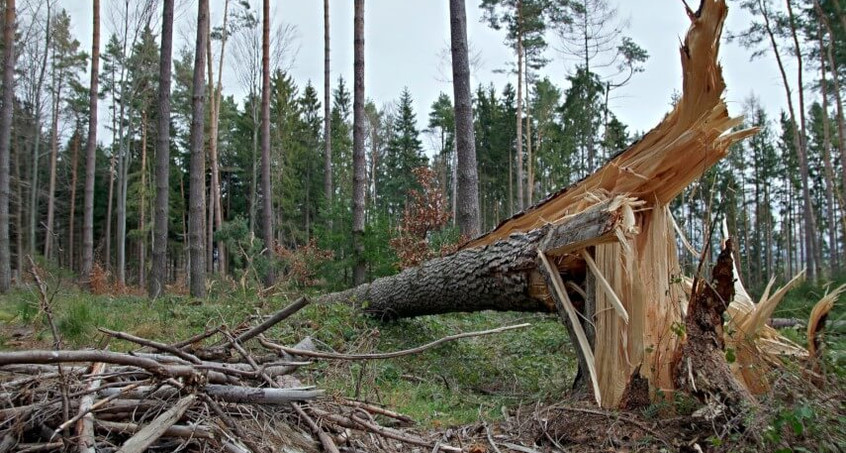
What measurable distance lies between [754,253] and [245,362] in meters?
39.9

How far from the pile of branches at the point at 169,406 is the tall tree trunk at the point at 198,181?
797cm

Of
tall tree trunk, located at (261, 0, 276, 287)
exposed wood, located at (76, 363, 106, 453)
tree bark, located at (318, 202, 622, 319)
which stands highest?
tall tree trunk, located at (261, 0, 276, 287)

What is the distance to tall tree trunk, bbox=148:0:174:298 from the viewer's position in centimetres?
1017

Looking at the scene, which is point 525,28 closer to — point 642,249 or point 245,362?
point 642,249

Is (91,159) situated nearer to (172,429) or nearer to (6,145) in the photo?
(6,145)

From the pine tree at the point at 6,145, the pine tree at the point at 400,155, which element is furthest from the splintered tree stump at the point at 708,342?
the pine tree at the point at 400,155

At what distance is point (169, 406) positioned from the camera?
2.03 m

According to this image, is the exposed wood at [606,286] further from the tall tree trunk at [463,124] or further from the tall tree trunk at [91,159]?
the tall tree trunk at [91,159]

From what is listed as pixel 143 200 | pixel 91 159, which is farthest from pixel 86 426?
pixel 143 200

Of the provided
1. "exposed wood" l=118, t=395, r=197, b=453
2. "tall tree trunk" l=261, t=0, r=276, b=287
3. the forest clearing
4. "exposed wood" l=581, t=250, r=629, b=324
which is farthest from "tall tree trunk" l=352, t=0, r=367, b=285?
"exposed wood" l=118, t=395, r=197, b=453

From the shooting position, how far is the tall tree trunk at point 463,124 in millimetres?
8250

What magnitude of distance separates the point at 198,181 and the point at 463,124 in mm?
5542

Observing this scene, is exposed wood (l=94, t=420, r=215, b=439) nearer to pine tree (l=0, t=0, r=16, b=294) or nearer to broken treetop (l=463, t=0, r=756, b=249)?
broken treetop (l=463, t=0, r=756, b=249)

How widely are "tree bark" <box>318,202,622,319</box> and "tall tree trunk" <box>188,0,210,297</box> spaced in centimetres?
491
